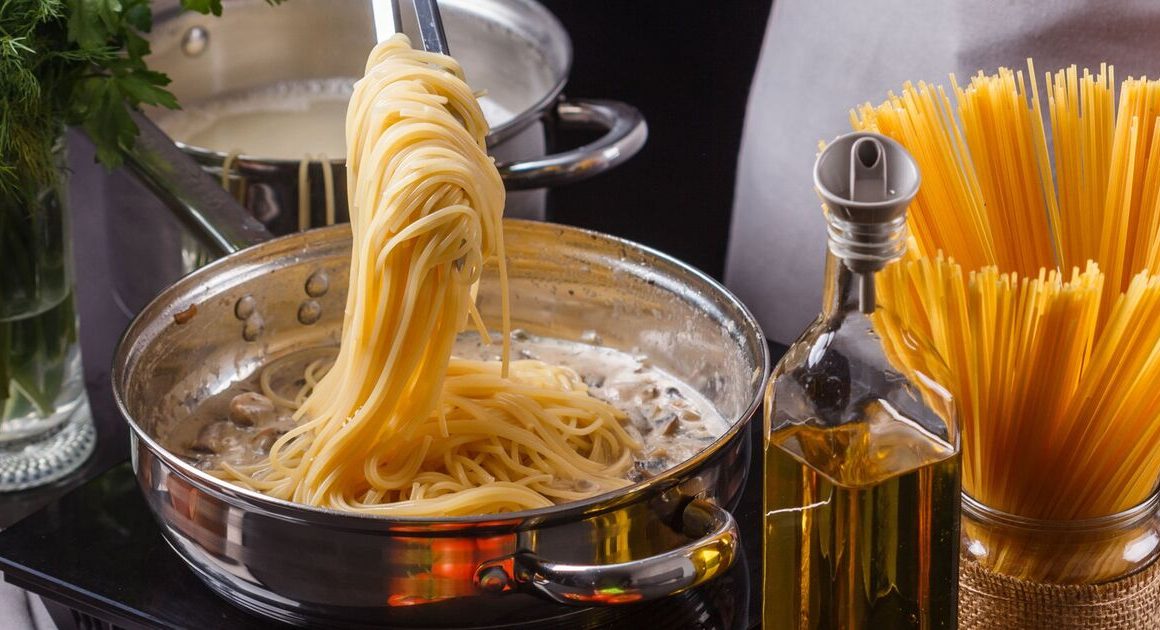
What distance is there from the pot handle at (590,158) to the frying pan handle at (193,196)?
27cm

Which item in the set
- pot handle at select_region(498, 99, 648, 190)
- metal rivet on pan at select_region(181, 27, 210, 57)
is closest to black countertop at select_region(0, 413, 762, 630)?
pot handle at select_region(498, 99, 648, 190)

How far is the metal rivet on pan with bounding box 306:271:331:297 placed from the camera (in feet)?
4.12

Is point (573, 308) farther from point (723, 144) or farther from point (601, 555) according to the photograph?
point (723, 144)

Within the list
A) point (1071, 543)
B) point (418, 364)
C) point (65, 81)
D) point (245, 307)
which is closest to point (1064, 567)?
point (1071, 543)

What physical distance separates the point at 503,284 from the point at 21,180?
18.8 inches

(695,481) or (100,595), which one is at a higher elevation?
(695,481)

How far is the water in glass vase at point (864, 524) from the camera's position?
2.44 ft

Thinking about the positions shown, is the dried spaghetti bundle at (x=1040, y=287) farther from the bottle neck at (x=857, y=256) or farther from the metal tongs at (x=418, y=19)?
the metal tongs at (x=418, y=19)

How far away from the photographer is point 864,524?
749 mm

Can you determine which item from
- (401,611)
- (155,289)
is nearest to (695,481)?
(401,611)

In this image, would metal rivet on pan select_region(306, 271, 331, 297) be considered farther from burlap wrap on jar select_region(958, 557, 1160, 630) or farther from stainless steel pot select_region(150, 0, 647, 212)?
burlap wrap on jar select_region(958, 557, 1160, 630)

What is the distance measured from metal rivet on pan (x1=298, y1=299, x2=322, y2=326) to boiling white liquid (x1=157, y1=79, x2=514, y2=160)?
373mm

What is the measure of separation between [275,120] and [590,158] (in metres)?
0.55

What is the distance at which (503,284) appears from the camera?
3.65 ft
